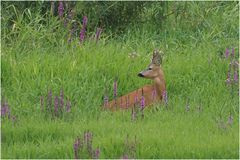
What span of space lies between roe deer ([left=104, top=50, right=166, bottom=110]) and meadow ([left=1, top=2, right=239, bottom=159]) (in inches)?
5.3

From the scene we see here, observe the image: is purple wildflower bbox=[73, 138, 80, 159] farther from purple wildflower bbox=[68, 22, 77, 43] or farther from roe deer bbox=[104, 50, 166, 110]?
purple wildflower bbox=[68, 22, 77, 43]

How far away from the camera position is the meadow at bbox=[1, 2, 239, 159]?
565cm

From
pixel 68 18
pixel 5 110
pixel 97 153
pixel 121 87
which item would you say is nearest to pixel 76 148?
pixel 97 153

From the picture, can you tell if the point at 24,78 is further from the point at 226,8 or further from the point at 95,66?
the point at 226,8

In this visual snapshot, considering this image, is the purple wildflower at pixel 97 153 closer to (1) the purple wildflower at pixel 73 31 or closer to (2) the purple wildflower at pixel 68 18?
(1) the purple wildflower at pixel 73 31

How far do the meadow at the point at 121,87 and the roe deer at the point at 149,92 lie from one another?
0.44ft

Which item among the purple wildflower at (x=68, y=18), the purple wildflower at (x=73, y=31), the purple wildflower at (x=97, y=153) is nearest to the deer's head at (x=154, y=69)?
the purple wildflower at (x=73, y=31)

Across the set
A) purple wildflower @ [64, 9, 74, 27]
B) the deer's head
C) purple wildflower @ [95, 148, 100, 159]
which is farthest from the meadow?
the deer's head

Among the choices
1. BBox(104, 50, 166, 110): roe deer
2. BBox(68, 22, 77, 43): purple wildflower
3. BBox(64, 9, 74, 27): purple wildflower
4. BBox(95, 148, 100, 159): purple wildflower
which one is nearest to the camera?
BBox(95, 148, 100, 159): purple wildflower

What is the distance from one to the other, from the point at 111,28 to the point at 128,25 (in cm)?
26

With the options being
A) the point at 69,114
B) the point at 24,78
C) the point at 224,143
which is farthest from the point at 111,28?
the point at 224,143

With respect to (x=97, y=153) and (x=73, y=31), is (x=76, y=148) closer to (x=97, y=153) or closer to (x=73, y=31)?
(x=97, y=153)

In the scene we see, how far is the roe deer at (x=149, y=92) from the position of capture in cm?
695

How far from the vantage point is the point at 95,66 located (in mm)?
7695
